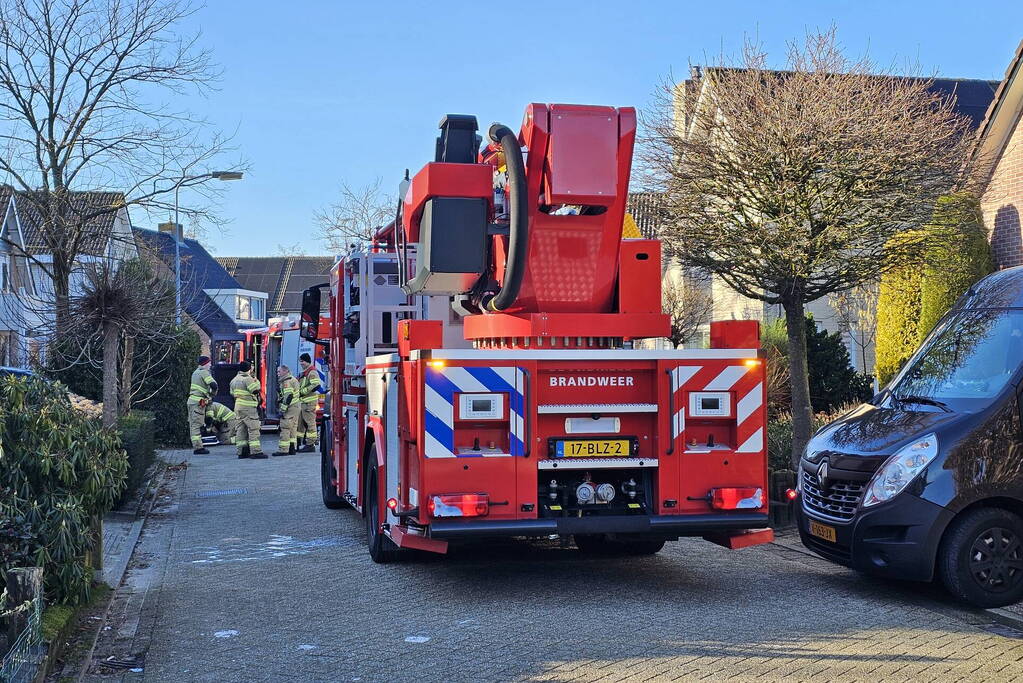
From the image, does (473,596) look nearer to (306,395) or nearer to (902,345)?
(902,345)

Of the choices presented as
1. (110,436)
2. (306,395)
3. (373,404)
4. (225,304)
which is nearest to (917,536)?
(373,404)

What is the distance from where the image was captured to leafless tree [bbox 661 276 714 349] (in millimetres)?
25792

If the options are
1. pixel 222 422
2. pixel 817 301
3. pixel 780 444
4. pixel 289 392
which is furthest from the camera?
pixel 817 301

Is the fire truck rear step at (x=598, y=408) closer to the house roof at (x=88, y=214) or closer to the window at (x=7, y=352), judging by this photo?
the house roof at (x=88, y=214)

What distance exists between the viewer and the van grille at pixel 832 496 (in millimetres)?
7605

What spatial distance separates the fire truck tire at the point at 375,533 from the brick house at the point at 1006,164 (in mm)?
9856

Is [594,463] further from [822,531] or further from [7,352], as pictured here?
[7,352]

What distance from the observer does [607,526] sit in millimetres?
7359

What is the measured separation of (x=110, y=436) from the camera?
7969 mm

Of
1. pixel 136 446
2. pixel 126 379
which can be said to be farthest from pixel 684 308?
pixel 136 446

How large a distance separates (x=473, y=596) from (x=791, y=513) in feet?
12.8

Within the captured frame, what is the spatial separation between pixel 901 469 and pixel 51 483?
18.0ft

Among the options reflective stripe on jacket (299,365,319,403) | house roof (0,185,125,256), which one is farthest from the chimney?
reflective stripe on jacket (299,365,319,403)

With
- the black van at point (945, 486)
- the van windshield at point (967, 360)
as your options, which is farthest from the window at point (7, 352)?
the black van at point (945, 486)
